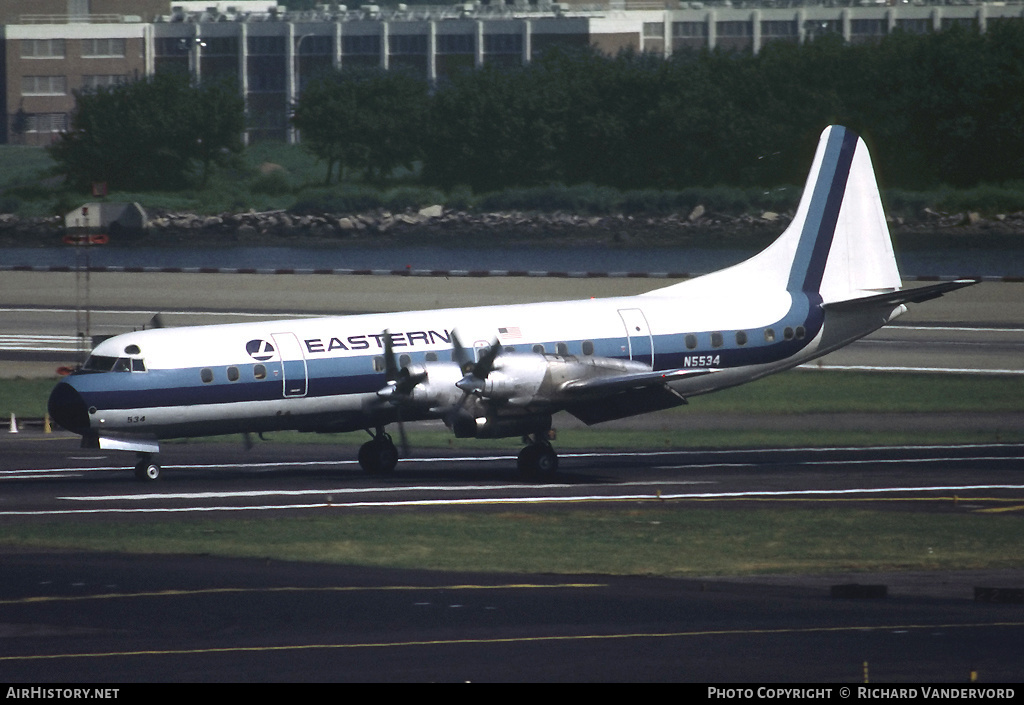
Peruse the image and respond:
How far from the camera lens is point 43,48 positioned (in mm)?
163750

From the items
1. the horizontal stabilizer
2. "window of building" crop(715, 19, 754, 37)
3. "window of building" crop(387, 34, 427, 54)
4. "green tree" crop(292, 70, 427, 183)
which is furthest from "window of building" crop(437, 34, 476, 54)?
the horizontal stabilizer

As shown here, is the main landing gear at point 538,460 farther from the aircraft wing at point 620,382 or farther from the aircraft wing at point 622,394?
the aircraft wing at point 620,382

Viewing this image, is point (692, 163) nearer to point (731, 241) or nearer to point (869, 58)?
point (731, 241)

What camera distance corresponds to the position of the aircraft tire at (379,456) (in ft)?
126

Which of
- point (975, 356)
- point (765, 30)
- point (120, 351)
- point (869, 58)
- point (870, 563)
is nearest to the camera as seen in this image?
point (870, 563)

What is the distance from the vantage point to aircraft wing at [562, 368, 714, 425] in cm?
3650

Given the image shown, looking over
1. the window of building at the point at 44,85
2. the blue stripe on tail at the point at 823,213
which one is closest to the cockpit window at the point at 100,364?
the blue stripe on tail at the point at 823,213

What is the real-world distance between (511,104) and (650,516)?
9426cm

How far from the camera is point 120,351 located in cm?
3575

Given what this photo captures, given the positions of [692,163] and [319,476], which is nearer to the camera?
[319,476]

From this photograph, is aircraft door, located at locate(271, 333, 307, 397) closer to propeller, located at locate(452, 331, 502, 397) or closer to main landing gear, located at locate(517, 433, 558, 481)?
propeller, located at locate(452, 331, 502, 397)

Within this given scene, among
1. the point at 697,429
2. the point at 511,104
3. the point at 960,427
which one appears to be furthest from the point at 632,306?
the point at 511,104

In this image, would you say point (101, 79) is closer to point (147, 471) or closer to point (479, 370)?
point (147, 471)

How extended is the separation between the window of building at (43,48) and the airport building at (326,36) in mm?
109
